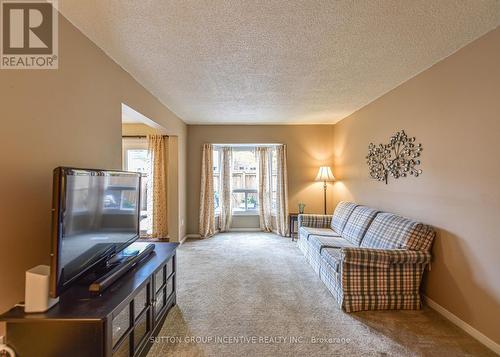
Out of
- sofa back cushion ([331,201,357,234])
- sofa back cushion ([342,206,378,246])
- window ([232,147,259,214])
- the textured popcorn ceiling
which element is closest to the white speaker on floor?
the textured popcorn ceiling

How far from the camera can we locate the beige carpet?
1812mm

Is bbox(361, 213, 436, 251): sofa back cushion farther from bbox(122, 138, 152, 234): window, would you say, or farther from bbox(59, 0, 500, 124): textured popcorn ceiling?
bbox(122, 138, 152, 234): window

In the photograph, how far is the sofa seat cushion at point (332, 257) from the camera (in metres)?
2.45

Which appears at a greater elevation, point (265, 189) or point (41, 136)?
point (41, 136)

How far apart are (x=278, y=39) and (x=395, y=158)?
217 cm

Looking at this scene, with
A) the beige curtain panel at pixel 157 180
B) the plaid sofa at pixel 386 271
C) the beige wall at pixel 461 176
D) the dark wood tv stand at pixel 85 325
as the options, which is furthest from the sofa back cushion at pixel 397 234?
the beige curtain panel at pixel 157 180

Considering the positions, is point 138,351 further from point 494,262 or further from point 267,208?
point 267,208

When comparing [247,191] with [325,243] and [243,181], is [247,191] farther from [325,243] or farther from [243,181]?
[325,243]

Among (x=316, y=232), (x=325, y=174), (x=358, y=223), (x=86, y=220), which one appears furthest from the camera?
(x=325, y=174)

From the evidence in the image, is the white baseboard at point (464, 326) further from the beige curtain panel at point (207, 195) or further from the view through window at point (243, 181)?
the beige curtain panel at point (207, 195)

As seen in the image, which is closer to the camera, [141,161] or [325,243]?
[325,243]

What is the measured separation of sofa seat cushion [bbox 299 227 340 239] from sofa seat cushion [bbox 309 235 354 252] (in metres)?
0.17

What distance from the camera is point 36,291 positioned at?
1183 mm

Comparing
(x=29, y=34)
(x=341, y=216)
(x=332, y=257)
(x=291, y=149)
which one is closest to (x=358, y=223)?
(x=341, y=216)
